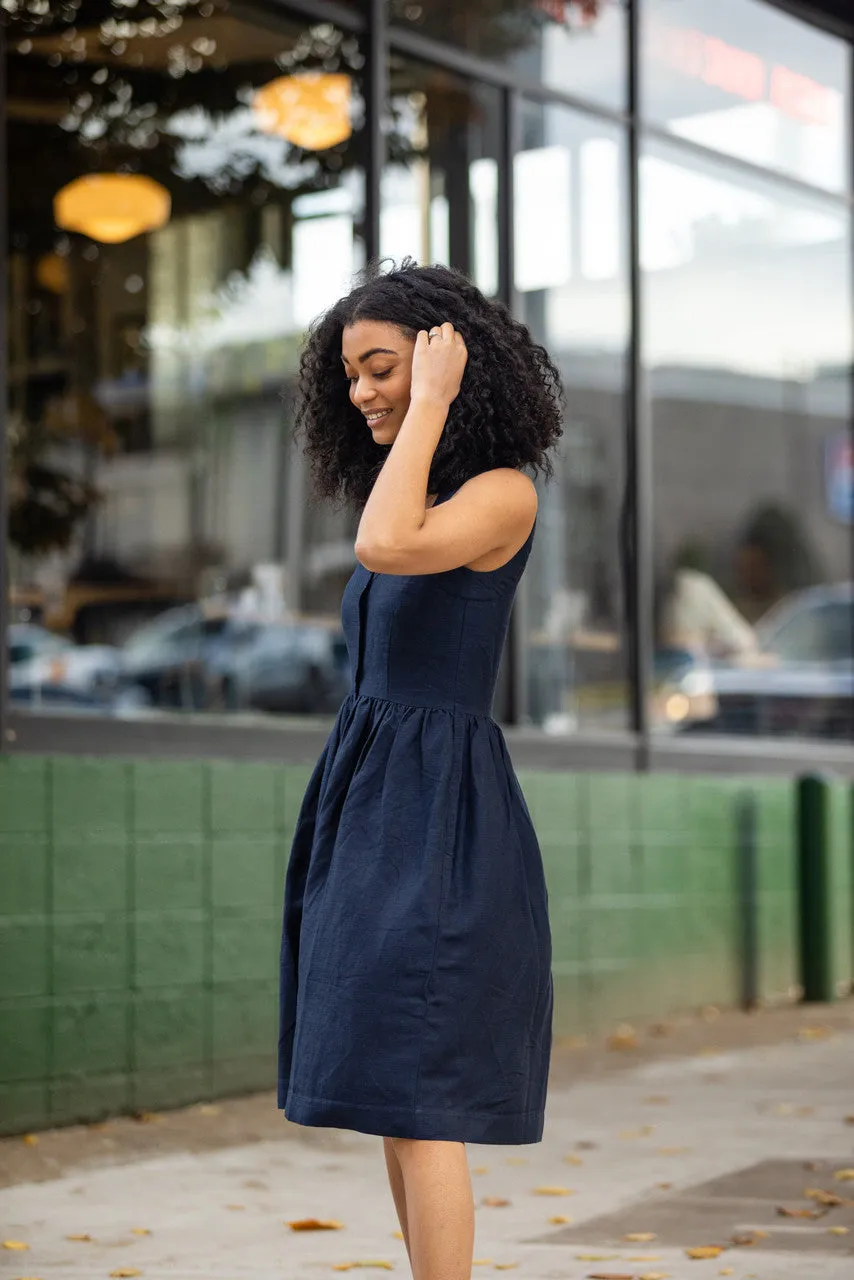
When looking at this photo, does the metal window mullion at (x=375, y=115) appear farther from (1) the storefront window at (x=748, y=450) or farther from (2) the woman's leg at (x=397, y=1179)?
(2) the woman's leg at (x=397, y=1179)

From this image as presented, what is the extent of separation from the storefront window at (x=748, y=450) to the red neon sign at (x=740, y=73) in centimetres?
46

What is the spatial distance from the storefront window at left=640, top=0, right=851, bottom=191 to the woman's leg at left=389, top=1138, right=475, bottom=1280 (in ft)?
24.5

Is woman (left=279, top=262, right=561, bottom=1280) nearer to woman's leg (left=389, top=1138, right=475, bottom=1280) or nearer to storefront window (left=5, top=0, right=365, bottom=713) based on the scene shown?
woman's leg (left=389, top=1138, right=475, bottom=1280)

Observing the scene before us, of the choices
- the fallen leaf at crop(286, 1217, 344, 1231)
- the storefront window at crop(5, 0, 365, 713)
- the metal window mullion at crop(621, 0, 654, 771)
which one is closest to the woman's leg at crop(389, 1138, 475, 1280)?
the fallen leaf at crop(286, 1217, 344, 1231)

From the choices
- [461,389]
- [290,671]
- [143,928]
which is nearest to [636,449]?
[290,671]

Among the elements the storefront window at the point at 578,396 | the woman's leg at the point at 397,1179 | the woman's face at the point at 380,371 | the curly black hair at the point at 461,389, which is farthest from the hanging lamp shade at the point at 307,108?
the woman's leg at the point at 397,1179

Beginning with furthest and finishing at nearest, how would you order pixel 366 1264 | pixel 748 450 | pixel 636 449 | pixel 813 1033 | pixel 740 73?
pixel 748 450 → pixel 740 73 → pixel 636 449 → pixel 813 1033 → pixel 366 1264

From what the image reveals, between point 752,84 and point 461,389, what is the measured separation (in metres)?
7.94

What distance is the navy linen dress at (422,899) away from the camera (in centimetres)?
289

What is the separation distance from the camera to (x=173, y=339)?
10.3 meters

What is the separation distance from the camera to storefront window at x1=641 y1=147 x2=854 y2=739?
1014 centimetres

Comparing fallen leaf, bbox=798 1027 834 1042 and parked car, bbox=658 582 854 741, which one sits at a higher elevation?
parked car, bbox=658 582 854 741

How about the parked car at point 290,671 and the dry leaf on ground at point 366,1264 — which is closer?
the dry leaf on ground at point 366,1264

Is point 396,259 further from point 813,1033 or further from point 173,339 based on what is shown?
point 813,1033
